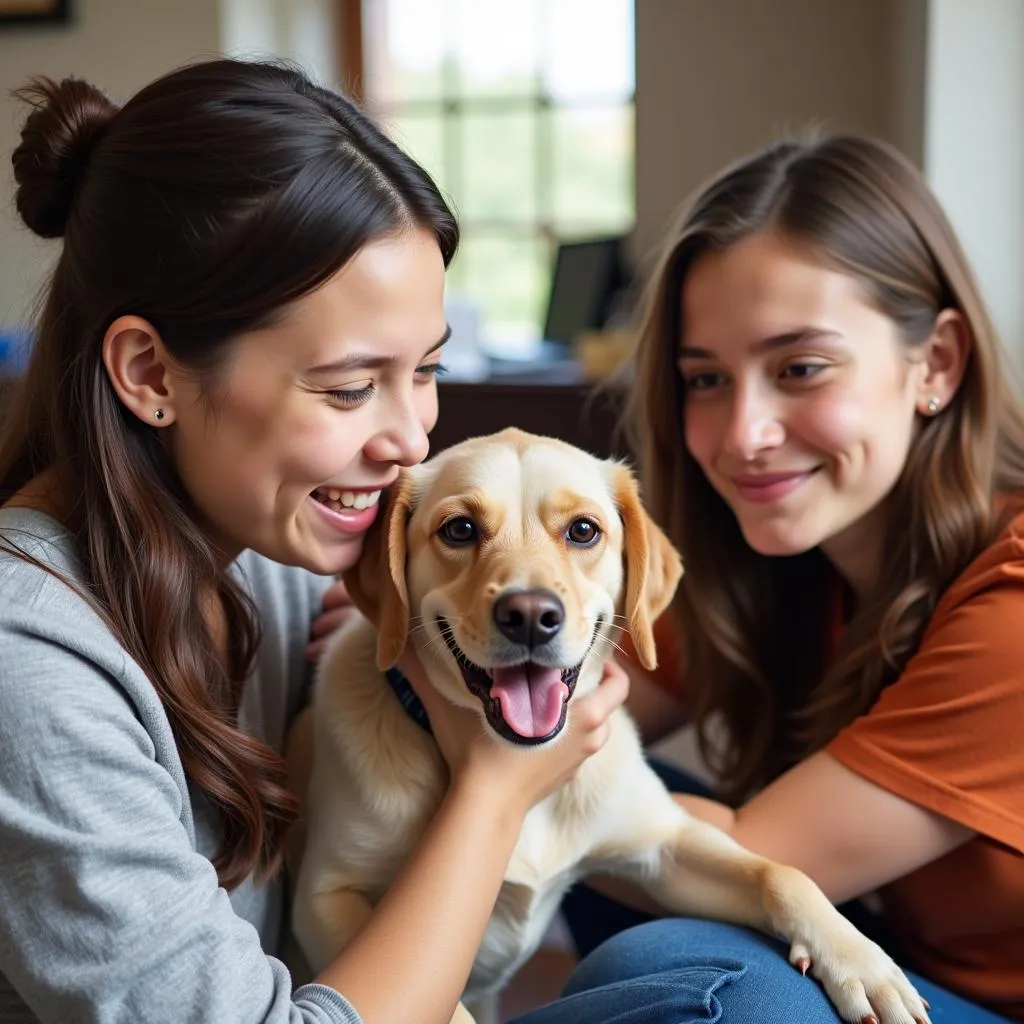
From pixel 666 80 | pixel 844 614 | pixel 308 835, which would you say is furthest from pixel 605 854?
pixel 666 80

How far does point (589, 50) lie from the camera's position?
3854 mm

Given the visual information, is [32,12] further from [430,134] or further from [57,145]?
[57,145]

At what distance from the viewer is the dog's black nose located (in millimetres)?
1251

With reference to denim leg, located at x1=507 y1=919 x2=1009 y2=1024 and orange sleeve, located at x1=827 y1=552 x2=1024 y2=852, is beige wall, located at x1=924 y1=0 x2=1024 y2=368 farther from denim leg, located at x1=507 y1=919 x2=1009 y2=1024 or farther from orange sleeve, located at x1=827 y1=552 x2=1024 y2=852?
denim leg, located at x1=507 y1=919 x2=1009 y2=1024

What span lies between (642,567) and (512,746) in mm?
310

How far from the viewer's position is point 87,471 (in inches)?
49.2

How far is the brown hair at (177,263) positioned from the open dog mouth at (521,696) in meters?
0.26

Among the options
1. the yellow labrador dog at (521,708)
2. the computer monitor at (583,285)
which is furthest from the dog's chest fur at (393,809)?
the computer monitor at (583,285)

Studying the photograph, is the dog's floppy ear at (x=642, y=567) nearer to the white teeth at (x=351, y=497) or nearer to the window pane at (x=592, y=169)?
the white teeth at (x=351, y=497)

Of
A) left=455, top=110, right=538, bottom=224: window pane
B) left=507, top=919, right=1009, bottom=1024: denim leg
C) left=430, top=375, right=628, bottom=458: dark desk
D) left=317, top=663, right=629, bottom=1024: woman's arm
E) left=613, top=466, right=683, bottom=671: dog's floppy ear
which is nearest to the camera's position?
left=317, top=663, right=629, bottom=1024: woman's arm

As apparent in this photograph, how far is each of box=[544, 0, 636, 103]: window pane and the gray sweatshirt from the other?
3.14m

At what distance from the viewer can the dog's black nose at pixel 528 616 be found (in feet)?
4.10

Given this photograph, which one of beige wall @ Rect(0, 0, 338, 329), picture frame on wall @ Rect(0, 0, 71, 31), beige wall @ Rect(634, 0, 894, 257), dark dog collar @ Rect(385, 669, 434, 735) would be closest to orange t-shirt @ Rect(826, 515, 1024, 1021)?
dark dog collar @ Rect(385, 669, 434, 735)

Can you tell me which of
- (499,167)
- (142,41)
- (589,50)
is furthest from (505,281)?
(142,41)
